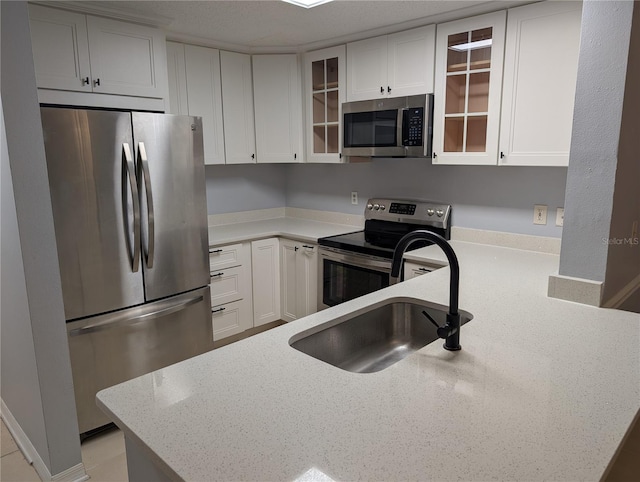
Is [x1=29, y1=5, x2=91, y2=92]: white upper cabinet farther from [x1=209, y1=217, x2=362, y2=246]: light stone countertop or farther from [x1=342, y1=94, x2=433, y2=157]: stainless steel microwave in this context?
[x1=342, y1=94, x2=433, y2=157]: stainless steel microwave

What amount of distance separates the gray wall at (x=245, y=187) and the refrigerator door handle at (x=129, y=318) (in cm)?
118

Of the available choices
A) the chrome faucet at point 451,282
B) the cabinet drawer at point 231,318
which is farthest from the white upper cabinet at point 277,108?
the chrome faucet at point 451,282

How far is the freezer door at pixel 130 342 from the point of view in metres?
2.32

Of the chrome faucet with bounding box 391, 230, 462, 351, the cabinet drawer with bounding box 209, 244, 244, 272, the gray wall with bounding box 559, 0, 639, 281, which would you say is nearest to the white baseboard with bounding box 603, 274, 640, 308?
the gray wall with bounding box 559, 0, 639, 281

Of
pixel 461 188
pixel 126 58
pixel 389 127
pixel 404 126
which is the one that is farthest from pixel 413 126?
pixel 126 58

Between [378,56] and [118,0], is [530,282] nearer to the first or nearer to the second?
[378,56]

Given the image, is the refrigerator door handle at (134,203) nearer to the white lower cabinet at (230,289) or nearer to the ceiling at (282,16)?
the white lower cabinet at (230,289)

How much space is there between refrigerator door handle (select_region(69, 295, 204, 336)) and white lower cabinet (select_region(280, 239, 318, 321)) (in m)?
0.87

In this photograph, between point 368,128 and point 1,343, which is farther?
point 368,128

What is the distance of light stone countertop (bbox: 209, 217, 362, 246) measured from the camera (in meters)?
3.24

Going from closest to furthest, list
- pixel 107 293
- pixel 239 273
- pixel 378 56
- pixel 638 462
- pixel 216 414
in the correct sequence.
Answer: pixel 216 414 → pixel 638 462 → pixel 107 293 → pixel 378 56 → pixel 239 273

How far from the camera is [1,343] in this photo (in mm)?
2393

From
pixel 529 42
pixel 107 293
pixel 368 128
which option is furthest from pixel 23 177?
pixel 529 42

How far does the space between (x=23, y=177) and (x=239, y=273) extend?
1.70 m
